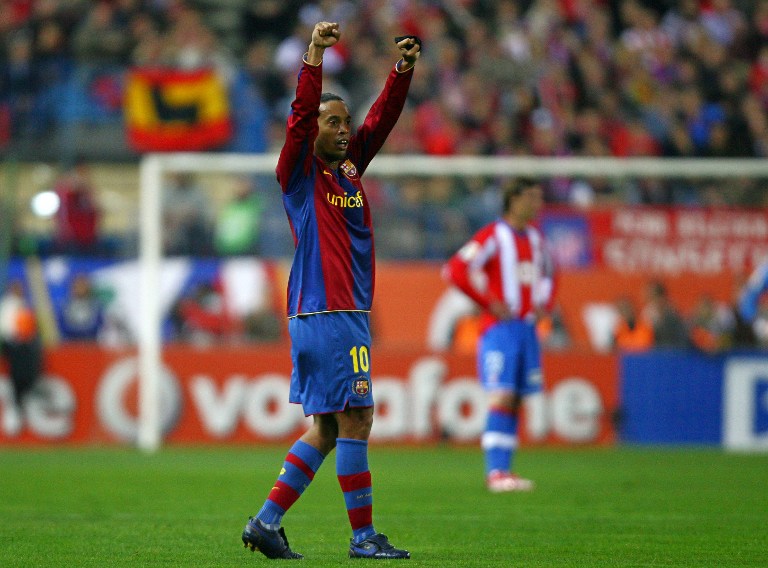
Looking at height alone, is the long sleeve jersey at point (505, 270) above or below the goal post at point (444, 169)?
below

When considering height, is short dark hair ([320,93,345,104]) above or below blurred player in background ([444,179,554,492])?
above

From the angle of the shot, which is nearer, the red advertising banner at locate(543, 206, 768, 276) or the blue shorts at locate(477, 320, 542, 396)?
the blue shorts at locate(477, 320, 542, 396)

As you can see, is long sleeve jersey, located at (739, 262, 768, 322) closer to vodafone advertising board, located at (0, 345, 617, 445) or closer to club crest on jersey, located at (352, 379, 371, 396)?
vodafone advertising board, located at (0, 345, 617, 445)

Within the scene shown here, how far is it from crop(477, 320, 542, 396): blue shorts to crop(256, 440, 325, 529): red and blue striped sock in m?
4.37

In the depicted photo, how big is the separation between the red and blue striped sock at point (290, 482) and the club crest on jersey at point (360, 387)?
0.39m

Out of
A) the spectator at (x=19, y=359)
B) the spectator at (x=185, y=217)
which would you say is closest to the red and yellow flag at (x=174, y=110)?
the spectator at (x=185, y=217)

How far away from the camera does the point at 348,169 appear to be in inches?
249

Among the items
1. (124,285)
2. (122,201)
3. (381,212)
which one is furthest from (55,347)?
(381,212)

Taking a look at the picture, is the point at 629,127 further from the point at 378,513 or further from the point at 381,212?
the point at 378,513

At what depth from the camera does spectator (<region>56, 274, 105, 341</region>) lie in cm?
1642

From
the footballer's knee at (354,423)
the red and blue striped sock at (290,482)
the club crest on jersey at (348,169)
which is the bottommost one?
the red and blue striped sock at (290,482)

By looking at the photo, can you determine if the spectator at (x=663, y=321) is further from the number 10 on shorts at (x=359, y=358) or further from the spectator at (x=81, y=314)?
the number 10 on shorts at (x=359, y=358)

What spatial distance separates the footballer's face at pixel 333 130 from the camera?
243 inches

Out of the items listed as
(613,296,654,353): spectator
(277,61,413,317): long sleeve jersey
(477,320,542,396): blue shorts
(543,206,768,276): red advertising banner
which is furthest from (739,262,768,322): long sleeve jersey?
(277,61,413,317): long sleeve jersey
